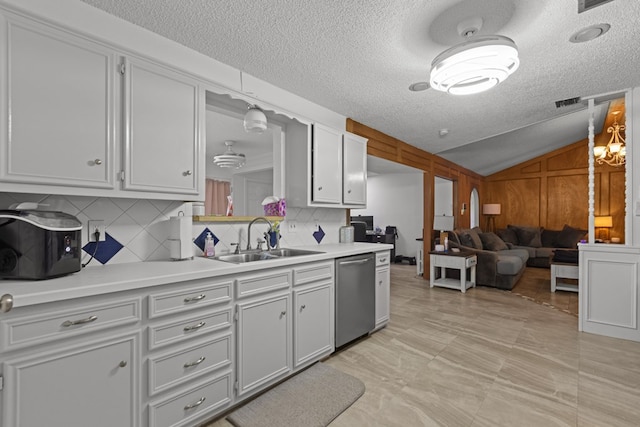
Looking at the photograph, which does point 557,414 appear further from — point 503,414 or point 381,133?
point 381,133

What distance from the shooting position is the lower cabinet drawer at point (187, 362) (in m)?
1.54

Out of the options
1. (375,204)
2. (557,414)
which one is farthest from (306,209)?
(375,204)

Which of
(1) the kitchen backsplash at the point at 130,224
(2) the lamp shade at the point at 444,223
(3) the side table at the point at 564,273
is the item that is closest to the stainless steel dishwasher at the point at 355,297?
(1) the kitchen backsplash at the point at 130,224

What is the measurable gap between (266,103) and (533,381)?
308cm

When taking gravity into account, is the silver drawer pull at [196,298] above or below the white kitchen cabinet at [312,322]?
above

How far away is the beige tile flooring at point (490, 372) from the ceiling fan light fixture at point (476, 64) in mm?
2230

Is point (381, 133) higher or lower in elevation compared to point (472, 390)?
higher

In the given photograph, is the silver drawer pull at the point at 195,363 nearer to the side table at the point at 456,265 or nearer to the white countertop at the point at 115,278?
the white countertop at the point at 115,278

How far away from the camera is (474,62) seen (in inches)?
77.2

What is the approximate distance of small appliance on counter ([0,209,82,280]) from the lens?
135 cm

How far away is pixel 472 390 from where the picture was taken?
2158 millimetres

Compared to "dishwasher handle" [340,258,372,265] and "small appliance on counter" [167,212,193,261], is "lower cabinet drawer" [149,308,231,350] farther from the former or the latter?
"dishwasher handle" [340,258,372,265]

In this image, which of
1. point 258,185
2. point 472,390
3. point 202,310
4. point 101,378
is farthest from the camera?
point 258,185

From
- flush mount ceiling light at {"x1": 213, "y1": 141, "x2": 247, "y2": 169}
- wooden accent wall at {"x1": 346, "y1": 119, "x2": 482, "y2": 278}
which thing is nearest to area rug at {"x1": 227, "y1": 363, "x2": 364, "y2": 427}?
flush mount ceiling light at {"x1": 213, "y1": 141, "x2": 247, "y2": 169}
